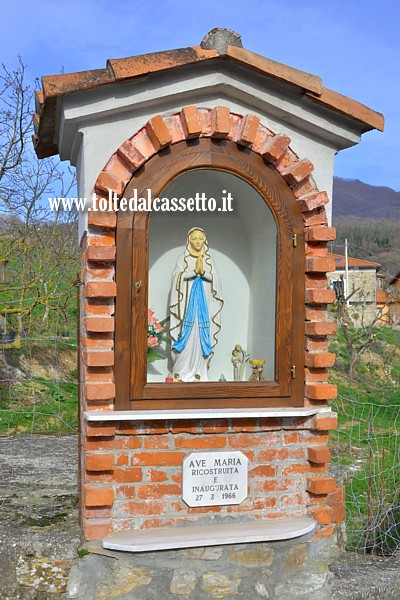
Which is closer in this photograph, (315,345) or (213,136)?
(213,136)

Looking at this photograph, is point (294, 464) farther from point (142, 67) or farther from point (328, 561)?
point (142, 67)

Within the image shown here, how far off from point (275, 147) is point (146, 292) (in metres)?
1.19

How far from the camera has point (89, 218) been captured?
138 inches

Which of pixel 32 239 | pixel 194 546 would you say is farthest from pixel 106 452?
pixel 32 239

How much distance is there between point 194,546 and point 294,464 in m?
0.81

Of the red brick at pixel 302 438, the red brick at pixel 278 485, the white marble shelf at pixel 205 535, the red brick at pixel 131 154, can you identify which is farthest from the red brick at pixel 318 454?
the red brick at pixel 131 154

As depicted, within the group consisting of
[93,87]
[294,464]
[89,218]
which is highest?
[93,87]

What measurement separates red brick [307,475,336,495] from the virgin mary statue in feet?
3.31

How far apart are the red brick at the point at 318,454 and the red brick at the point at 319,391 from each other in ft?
1.06

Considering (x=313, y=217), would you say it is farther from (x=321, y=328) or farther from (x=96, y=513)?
(x=96, y=513)

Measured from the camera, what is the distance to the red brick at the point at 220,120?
143 inches

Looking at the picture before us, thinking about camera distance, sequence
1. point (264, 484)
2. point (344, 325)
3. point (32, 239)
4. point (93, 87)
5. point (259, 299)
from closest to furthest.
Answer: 1. point (93, 87)
2. point (264, 484)
3. point (259, 299)
4. point (32, 239)
5. point (344, 325)

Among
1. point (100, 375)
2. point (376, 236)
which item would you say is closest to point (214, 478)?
point (100, 375)

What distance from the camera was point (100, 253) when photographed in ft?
11.4
